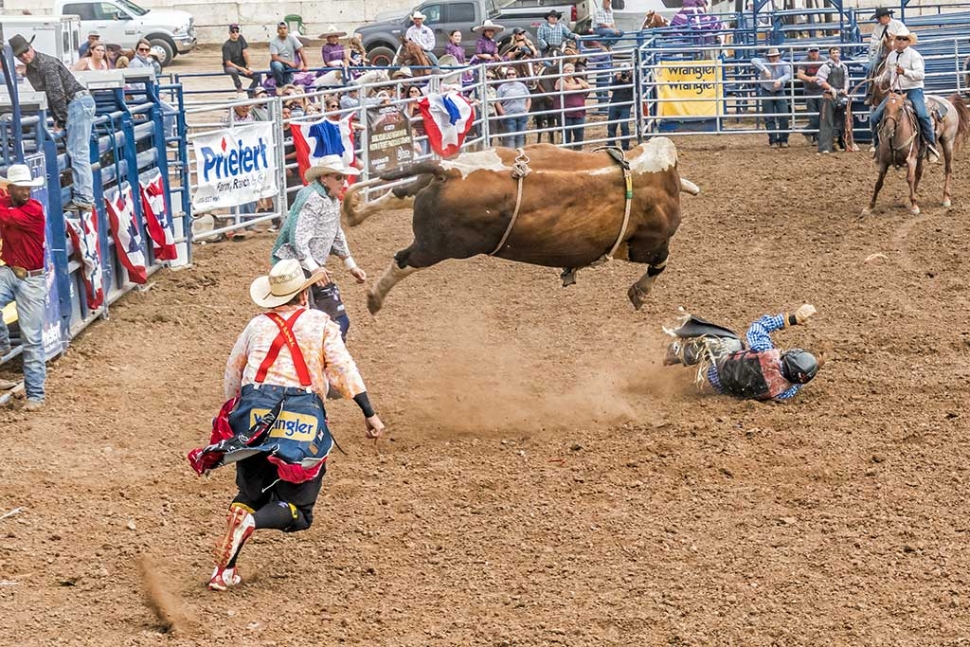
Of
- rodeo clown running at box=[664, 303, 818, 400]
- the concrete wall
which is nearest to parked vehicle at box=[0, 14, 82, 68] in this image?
rodeo clown running at box=[664, 303, 818, 400]

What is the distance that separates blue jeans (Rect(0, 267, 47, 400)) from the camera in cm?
867

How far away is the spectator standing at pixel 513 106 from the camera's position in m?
18.2

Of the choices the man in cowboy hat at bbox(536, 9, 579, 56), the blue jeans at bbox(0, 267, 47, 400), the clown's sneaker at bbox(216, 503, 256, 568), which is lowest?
the clown's sneaker at bbox(216, 503, 256, 568)

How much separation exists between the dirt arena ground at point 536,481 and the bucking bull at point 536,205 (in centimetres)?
109

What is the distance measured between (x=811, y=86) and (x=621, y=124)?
286cm

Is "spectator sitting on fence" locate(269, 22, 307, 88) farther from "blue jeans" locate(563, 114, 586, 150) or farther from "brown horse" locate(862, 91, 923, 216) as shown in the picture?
"brown horse" locate(862, 91, 923, 216)

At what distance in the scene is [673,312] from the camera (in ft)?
35.7

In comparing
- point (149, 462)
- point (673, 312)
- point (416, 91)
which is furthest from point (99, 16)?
point (149, 462)

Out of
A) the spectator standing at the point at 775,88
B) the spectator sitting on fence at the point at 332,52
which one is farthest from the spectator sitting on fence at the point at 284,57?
the spectator standing at the point at 775,88

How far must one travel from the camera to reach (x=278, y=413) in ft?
18.5

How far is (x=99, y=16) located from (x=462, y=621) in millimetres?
24509

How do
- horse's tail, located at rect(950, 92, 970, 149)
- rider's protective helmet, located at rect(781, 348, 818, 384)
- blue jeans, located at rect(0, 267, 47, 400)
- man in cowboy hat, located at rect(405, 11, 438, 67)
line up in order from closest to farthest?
1. rider's protective helmet, located at rect(781, 348, 818, 384)
2. blue jeans, located at rect(0, 267, 47, 400)
3. horse's tail, located at rect(950, 92, 970, 149)
4. man in cowboy hat, located at rect(405, 11, 438, 67)

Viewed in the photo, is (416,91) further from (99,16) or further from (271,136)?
(99,16)

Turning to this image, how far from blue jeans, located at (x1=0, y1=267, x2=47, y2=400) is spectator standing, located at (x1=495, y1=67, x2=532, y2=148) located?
33.1ft
